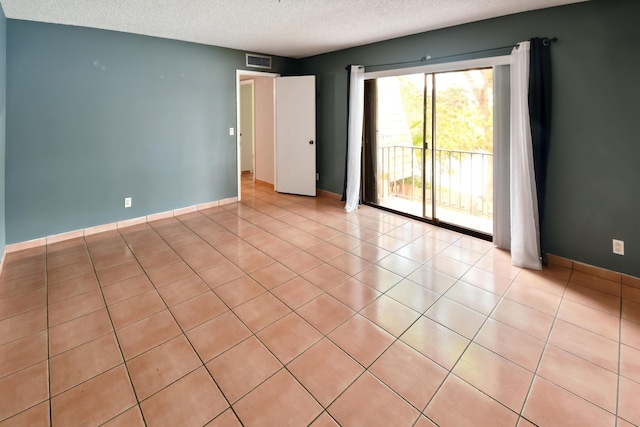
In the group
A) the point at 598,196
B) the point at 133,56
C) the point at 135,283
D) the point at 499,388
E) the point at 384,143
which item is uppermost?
the point at 133,56

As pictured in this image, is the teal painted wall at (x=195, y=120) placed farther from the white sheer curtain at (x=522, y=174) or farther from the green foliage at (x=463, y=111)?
the green foliage at (x=463, y=111)

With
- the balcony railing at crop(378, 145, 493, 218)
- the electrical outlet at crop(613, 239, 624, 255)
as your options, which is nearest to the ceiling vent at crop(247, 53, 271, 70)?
the balcony railing at crop(378, 145, 493, 218)

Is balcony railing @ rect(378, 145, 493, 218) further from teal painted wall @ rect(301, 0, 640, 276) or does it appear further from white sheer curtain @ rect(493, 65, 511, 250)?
teal painted wall @ rect(301, 0, 640, 276)

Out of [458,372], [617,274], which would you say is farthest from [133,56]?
[617,274]

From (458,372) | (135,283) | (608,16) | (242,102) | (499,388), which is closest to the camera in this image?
(499,388)

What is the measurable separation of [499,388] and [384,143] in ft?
13.9

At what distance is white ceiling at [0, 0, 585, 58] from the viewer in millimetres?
2896

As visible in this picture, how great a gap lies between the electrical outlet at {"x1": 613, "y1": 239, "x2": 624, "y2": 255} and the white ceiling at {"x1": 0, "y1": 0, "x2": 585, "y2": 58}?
209 centimetres

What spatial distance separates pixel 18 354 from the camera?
1.90m

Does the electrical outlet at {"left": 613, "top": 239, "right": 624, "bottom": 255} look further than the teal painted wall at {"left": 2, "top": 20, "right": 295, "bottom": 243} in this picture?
No

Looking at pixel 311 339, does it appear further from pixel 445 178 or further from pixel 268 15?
pixel 445 178

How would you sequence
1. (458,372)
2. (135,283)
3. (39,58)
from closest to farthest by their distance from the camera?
(458,372)
(135,283)
(39,58)

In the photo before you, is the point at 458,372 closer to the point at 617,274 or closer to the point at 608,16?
the point at 617,274

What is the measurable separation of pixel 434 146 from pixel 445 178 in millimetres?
964
